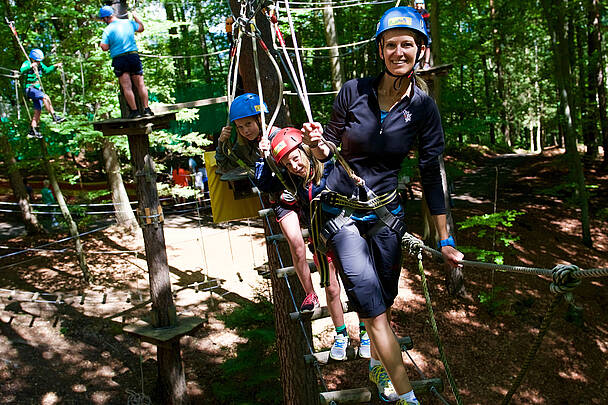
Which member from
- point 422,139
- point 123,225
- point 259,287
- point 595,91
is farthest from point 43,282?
point 595,91

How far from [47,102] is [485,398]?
8052mm

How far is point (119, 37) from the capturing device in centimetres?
516

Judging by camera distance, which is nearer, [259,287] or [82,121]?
[82,121]

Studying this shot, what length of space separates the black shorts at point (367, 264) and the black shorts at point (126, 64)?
164 inches

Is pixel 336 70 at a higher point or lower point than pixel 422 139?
higher

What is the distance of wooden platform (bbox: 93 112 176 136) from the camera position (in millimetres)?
5508

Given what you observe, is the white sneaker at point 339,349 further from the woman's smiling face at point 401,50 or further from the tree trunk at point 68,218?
the tree trunk at point 68,218

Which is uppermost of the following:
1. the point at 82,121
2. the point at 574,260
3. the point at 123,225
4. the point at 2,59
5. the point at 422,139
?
the point at 2,59

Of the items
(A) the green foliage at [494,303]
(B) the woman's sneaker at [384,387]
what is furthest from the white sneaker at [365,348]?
(A) the green foliage at [494,303]

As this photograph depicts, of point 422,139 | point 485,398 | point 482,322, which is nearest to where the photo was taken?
point 422,139

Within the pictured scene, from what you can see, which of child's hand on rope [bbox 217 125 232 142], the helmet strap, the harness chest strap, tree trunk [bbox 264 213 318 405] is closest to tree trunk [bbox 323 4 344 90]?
tree trunk [bbox 264 213 318 405]

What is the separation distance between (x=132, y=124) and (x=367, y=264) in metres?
4.39

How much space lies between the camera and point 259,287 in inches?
363

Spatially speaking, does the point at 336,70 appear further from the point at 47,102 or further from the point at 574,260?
the point at 574,260
